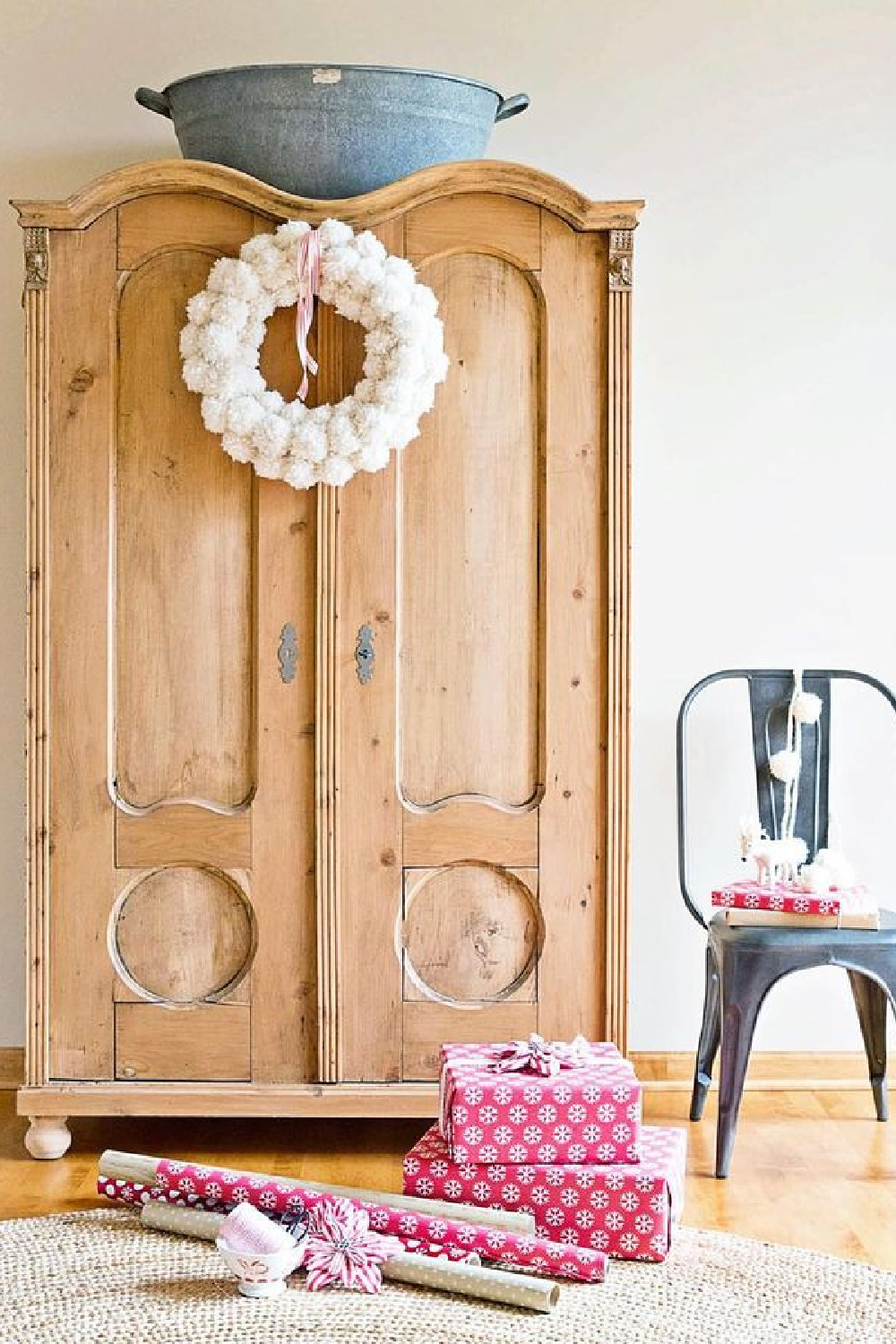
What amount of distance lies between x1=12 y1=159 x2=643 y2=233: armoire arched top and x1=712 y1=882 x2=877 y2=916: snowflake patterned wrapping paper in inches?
49.6

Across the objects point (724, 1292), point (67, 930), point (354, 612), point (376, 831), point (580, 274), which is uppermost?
point (580, 274)

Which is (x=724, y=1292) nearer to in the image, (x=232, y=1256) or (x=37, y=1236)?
(x=232, y=1256)

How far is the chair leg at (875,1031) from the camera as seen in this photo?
3330mm

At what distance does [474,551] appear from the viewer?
306cm

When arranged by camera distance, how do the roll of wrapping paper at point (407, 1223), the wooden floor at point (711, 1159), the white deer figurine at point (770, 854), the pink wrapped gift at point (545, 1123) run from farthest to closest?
the white deer figurine at point (770, 854)
the wooden floor at point (711, 1159)
the pink wrapped gift at point (545, 1123)
the roll of wrapping paper at point (407, 1223)

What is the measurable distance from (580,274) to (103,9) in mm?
1279

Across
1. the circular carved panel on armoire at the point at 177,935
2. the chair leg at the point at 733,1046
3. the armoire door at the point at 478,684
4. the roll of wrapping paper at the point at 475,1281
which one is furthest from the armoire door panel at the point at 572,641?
the roll of wrapping paper at the point at 475,1281

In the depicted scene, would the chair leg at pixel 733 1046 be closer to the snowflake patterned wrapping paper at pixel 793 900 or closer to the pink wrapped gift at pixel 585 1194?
the snowflake patterned wrapping paper at pixel 793 900

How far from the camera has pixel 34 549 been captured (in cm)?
305

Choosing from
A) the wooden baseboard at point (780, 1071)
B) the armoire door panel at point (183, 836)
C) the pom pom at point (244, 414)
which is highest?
the pom pom at point (244, 414)

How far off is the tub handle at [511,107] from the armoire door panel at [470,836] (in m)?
1.34

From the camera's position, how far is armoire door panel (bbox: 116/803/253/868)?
306 cm

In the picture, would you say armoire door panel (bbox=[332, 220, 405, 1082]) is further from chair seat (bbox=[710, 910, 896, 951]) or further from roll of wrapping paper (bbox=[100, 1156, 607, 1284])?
chair seat (bbox=[710, 910, 896, 951])

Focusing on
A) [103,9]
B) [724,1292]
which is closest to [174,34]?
[103,9]
